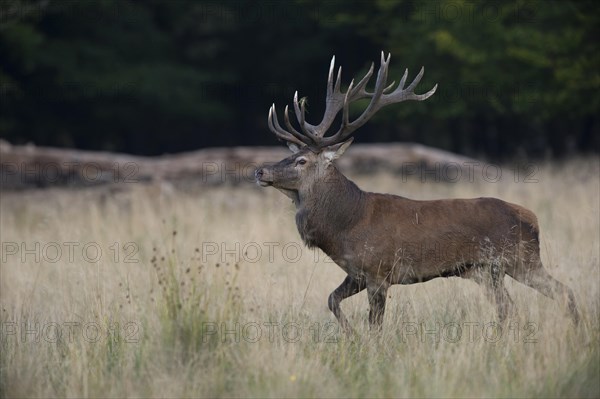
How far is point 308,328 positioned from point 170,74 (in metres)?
18.8

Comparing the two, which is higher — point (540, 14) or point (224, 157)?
point (540, 14)

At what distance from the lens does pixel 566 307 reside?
6895mm

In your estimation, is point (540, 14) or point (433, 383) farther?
point (540, 14)

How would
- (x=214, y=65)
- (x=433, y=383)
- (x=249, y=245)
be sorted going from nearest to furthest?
(x=433, y=383)
(x=249, y=245)
(x=214, y=65)

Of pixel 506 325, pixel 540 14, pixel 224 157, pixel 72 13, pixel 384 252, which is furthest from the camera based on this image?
pixel 72 13

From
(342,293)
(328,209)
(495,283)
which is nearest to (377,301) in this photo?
(342,293)

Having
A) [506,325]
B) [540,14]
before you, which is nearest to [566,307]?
[506,325]

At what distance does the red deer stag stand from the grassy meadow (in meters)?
0.26

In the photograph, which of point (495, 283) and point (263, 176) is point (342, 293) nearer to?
point (263, 176)

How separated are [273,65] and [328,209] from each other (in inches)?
781

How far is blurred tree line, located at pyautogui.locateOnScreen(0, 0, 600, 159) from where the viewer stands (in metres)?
19.8

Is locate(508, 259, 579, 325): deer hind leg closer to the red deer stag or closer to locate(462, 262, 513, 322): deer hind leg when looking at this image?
the red deer stag

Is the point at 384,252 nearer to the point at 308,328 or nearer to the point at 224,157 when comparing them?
the point at 308,328

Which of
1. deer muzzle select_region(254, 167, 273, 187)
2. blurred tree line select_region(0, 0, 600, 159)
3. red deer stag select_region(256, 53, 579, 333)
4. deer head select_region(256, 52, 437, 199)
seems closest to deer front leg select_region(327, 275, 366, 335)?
red deer stag select_region(256, 53, 579, 333)
